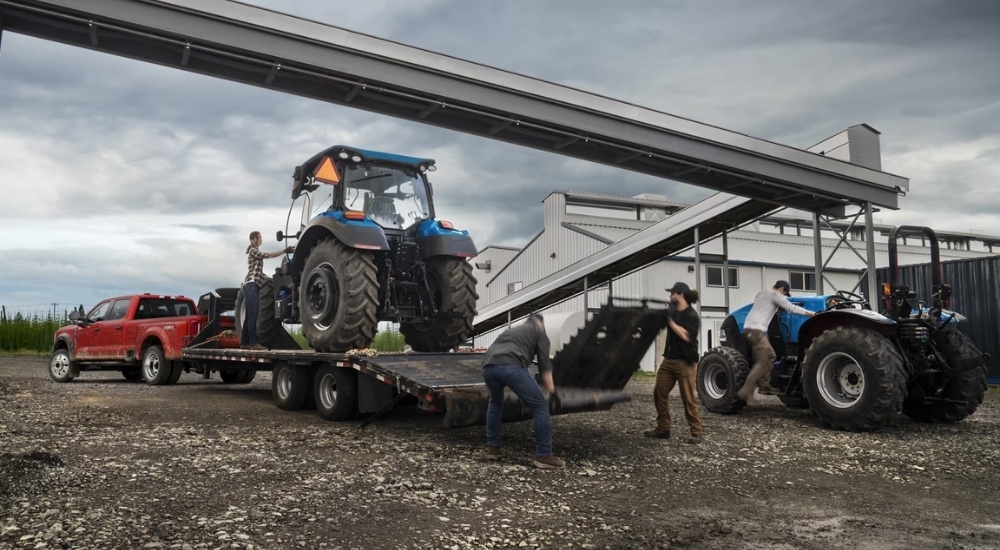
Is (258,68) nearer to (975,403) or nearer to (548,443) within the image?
(548,443)

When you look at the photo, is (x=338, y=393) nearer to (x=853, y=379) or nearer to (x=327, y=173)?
(x=327, y=173)

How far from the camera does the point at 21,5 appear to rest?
28.6 feet

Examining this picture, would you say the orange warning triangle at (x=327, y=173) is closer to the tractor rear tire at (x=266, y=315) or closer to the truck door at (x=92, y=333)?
the tractor rear tire at (x=266, y=315)

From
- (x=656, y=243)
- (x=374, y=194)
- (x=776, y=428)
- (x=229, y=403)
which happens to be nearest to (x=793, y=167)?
(x=656, y=243)

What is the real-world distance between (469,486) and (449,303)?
4234 millimetres

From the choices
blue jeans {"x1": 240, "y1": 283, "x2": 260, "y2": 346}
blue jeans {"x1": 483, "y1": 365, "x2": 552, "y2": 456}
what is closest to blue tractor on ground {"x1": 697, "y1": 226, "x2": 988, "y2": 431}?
blue jeans {"x1": 483, "y1": 365, "x2": 552, "y2": 456}

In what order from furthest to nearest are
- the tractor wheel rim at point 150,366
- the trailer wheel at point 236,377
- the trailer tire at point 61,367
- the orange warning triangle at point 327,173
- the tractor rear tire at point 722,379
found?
the trailer tire at point 61,367 → the trailer wheel at point 236,377 → the tractor wheel rim at point 150,366 → the tractor rear tire at point 722,379 → the orange warning triangle at point 327,173

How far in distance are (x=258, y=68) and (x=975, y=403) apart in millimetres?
10251

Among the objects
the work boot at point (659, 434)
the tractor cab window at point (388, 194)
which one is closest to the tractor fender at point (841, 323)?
the work boot at point (659, 434)

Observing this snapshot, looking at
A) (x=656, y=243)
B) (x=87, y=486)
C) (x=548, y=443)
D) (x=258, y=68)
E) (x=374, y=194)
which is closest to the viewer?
(x=87, y=486)

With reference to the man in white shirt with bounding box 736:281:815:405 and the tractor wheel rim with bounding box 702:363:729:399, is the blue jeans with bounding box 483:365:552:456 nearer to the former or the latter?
the man in white shirt with bounding box 736:281:815:405

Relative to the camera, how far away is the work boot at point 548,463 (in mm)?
6320

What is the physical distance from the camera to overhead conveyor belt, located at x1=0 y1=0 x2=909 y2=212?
9516mm

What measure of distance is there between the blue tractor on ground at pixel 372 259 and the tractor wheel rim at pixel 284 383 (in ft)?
2.66
